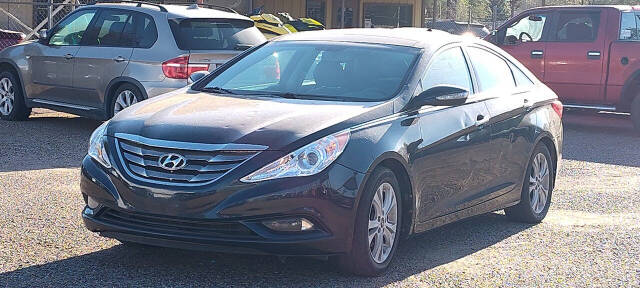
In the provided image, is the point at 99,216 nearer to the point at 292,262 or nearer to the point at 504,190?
the point at 292,262

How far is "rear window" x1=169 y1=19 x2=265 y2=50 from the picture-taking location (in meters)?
12.7

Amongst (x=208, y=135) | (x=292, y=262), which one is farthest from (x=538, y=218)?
(x=208, y=135)

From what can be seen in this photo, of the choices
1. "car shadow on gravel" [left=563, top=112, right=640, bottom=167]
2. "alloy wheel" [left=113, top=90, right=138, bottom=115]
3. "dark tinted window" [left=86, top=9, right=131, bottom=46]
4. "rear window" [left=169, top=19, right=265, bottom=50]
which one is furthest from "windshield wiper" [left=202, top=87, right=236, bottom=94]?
"car shadow on gravel" [left=563, top=112, right=640, bottom=167]

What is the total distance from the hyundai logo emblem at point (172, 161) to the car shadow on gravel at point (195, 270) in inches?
25.3

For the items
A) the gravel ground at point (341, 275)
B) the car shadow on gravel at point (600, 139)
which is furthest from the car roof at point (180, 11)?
the car shadow on gravel at point (600, 139)

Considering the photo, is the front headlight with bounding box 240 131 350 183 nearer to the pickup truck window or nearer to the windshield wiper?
the windshield wiper

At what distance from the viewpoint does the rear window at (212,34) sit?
1270 centimetres

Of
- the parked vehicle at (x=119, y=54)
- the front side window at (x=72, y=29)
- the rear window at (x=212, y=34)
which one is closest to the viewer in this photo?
the parked vehicle at (x=119, y=54)

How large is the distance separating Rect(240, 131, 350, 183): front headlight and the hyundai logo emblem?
0.38 m

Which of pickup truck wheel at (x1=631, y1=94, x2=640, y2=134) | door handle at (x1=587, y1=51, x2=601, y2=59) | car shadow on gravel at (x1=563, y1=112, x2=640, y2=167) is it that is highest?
door handle at (x1=587, y1=51, x2=601, y2=59)

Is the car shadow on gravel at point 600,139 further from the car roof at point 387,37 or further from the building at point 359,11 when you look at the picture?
the building at point 359,11

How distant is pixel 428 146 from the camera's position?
22.9 ft

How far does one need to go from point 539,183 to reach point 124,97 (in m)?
5.75

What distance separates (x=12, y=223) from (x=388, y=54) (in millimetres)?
2830
